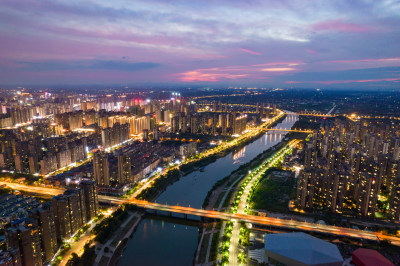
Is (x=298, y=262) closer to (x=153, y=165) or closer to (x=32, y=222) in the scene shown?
(x=32, y=222)

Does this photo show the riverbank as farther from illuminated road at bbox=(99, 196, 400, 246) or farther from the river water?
illuminated road at bbox=(99, 196, 400, 246)

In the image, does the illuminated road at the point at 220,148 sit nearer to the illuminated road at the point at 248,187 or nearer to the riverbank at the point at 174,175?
the riverbank at the point at 174,175

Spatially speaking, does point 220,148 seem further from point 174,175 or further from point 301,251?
point 301,251

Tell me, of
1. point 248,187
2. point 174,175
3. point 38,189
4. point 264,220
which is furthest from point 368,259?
point 38,189

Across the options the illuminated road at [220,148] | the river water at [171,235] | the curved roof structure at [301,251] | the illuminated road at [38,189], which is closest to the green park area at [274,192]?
the river water at [171,235]

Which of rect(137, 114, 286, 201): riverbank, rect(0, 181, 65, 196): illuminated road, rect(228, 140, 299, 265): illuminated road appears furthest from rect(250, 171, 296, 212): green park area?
rect(0, 181, 65, 196): illuminated road

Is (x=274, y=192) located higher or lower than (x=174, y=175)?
lower

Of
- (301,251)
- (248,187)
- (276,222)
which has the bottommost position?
(276,222)

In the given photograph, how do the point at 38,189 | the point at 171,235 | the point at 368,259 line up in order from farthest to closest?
1. the point at 38,189
2. the point at 171,235
3. the point at 368,259
